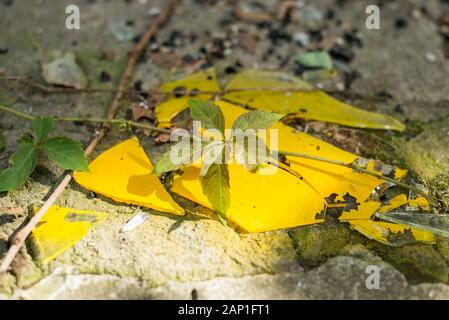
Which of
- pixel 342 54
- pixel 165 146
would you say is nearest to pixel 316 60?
pixel 342 54

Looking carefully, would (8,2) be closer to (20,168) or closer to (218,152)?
(20,168)

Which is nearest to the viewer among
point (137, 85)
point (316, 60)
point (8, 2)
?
point (137, 85)

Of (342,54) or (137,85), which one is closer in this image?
(137,85)

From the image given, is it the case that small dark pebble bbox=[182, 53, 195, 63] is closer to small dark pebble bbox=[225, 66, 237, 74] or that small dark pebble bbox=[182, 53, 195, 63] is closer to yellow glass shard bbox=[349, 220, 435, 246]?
small dark pebble bbox=[225, 66, 237, 74]

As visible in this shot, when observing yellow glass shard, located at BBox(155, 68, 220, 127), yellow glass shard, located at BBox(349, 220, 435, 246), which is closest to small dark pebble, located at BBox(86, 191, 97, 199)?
yellow glass shard, located at BBox(155, 68, 220, 127)

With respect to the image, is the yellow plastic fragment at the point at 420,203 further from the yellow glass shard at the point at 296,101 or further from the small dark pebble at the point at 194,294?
the small dark pebble at the point at 194,294
